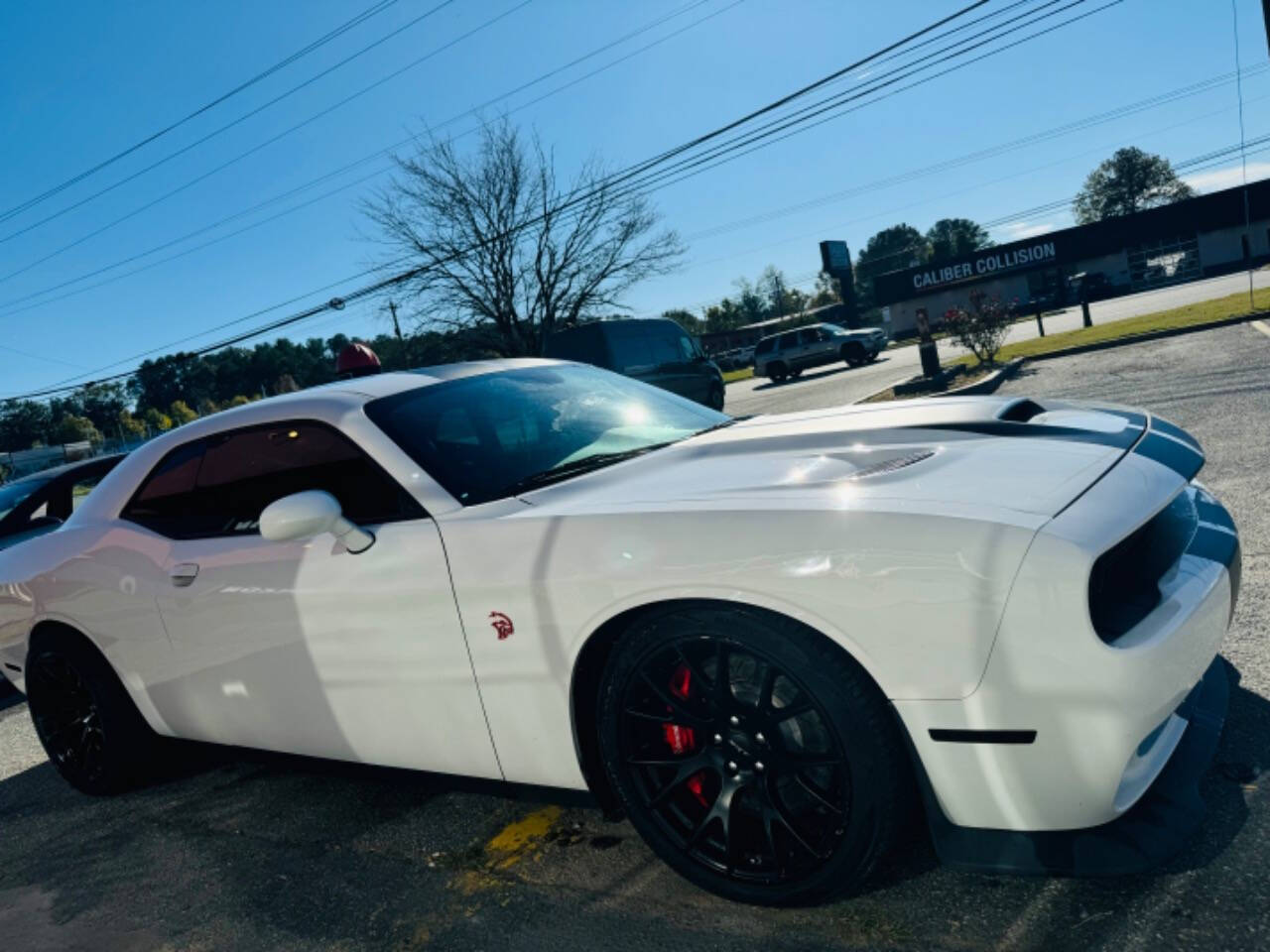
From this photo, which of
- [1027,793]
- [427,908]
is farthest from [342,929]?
[1027,793]

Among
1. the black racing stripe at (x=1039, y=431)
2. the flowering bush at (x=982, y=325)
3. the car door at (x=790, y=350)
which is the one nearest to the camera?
the black racing stripe at (x=1039, y=431)

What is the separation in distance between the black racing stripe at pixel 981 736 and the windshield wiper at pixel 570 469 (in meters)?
1.30

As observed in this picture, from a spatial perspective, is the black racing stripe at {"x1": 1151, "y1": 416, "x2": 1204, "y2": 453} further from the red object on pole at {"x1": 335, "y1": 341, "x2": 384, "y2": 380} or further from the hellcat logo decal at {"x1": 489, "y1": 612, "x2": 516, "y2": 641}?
the red object on pole at {"x1": 335, "y1": 341, "x2": 384, "y2": 380}

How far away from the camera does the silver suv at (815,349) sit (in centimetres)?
2945

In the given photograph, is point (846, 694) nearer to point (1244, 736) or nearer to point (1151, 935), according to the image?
point (1151, 935)

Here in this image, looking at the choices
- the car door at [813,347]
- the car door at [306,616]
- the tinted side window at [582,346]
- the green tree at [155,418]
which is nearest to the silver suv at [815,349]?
the car door at [813,347]

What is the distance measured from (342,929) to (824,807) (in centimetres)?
137

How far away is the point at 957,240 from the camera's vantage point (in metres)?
121

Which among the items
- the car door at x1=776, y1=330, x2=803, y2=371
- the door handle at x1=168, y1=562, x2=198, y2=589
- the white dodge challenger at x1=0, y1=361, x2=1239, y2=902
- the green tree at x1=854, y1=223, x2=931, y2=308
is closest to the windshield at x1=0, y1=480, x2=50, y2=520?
the white dodge challenger at x1=0, y1=361, x2=1239, y2=902

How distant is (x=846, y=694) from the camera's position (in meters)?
1.88

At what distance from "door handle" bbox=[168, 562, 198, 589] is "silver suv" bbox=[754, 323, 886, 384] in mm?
28055

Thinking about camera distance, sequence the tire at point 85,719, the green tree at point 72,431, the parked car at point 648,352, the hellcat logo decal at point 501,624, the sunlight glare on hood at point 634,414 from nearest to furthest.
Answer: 1. the hellcat logo decal at point 501,624
2. the sunlight glare on hood at point 634,414
3. the tire at point 85,719
4. the parked car at point 648,352
5. the green tree at point 72,431

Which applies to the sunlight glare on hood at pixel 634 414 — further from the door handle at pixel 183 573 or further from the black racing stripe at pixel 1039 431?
the door handle at pixel 183 573

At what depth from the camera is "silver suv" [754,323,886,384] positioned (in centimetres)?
2945
